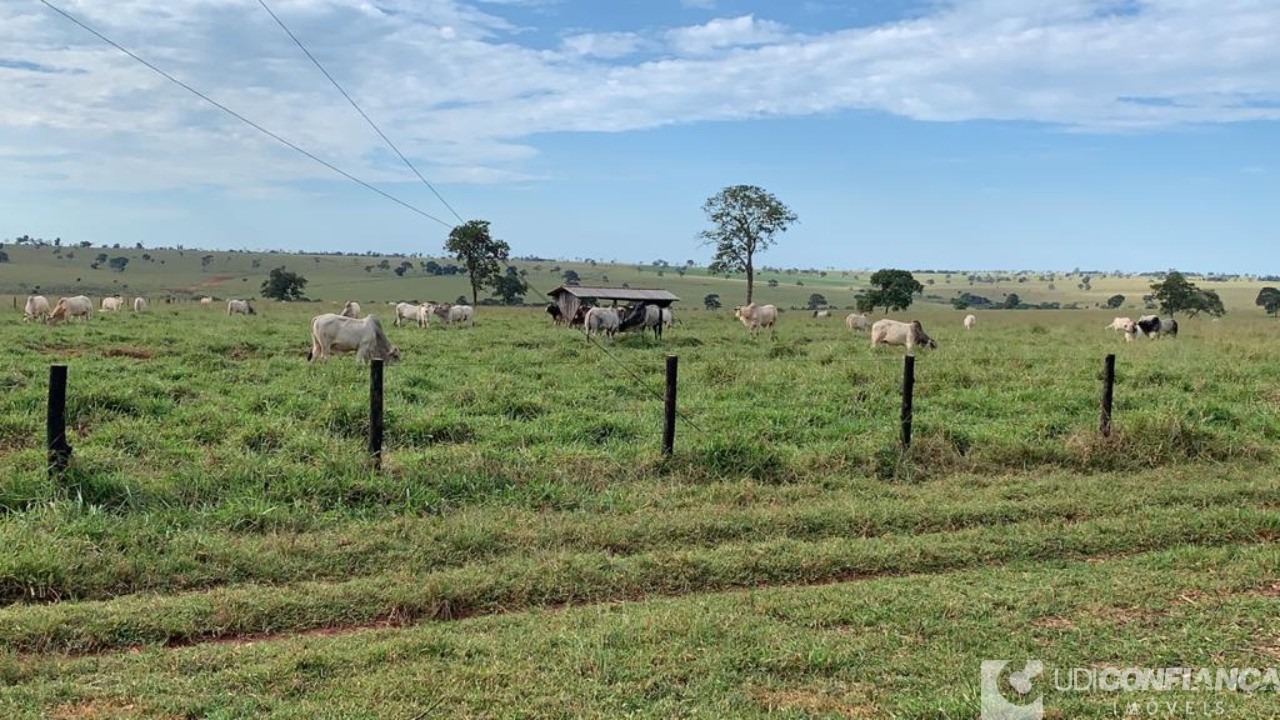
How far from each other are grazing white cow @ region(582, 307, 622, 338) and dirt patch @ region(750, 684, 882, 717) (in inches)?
817

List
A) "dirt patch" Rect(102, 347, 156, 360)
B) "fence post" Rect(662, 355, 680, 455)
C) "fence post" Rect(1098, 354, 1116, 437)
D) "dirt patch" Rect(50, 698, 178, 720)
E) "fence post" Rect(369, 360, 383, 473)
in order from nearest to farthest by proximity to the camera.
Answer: "dirt patch" Rect(50, 698, 178, 720), "fence post" Rect(369, 360, 383, 473), "fence post" Rect(662, 355, 680, 455), "fence post" Rect(1098, 354, 1116, 437), "dirt patch" Rect(102, 347, 156, 360)

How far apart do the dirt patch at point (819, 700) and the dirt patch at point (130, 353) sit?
16.4 meters

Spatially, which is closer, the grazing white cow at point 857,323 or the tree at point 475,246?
the grazing white cow at point 857,323

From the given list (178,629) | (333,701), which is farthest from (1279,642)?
(178,629)

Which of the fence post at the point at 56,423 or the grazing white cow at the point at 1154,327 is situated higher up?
the grazing white cow at the point at 1154,327

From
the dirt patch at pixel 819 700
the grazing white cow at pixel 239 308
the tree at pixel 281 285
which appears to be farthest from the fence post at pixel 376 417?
the tree at pixel 281 285

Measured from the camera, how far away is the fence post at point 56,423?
6879 millimetres

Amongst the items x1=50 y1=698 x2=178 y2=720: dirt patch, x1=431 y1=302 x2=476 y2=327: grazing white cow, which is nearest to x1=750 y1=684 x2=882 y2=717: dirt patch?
x1=50 y1=698 x2=178 y2=720: dirt patch

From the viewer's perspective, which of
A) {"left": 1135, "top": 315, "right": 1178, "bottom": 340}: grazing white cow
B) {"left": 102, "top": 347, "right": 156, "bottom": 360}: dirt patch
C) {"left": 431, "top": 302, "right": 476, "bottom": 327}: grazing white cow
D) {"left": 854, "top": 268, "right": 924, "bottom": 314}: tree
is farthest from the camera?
{"left": 854, "top": 268, "right": 924, "bottom": 314}: tree

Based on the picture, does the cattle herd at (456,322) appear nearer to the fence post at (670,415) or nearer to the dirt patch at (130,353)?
the dirt patch at (130,353)

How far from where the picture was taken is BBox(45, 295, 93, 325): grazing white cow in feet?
87.7

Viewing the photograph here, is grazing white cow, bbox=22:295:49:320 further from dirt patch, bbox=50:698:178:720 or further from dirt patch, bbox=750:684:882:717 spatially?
dirt patch, bbox=750:684:882:717

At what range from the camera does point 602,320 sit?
25500 millimetres

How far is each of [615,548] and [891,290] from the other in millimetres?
57983
